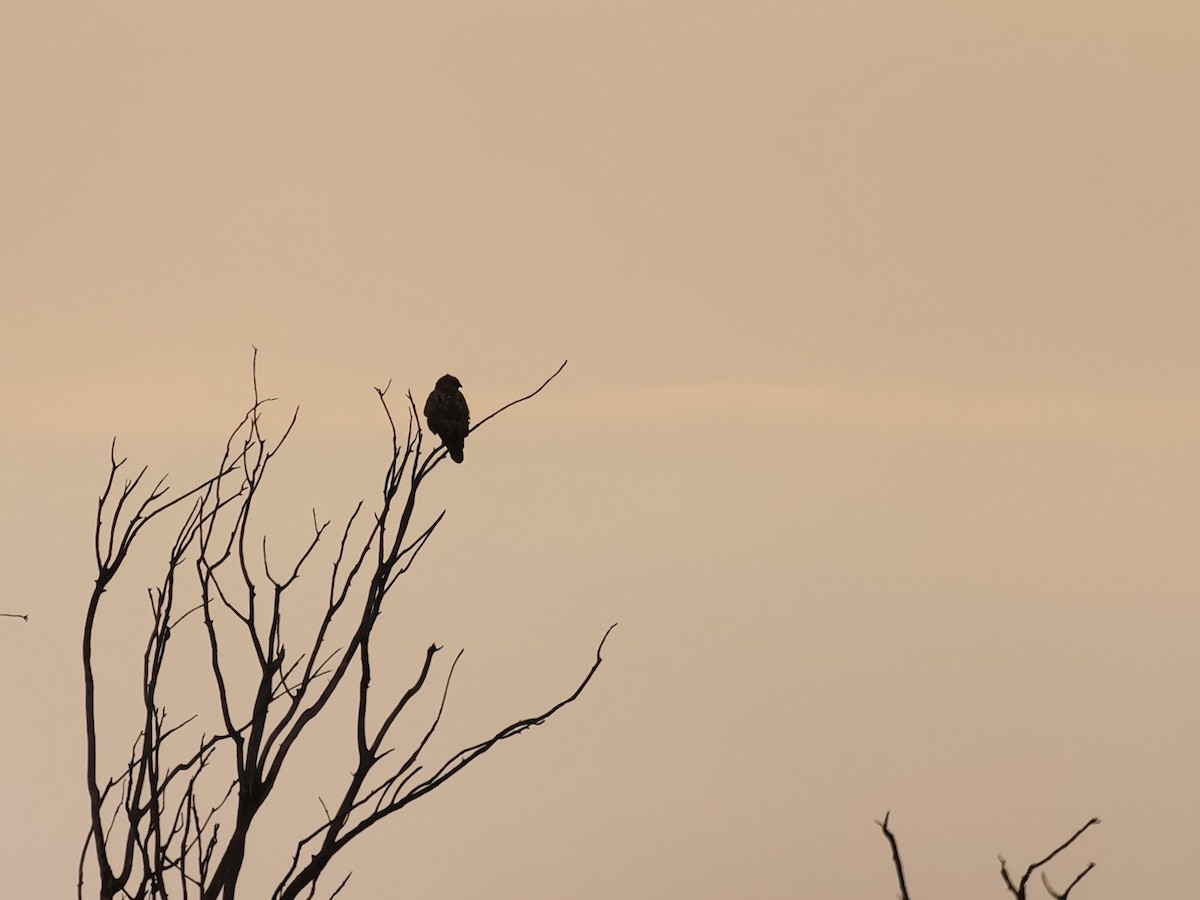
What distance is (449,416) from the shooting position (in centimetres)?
328

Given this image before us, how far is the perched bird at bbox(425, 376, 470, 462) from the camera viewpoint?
3.25 m

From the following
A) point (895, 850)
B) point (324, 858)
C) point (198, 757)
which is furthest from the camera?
point (198, 757)

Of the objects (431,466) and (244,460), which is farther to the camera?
(244,460)

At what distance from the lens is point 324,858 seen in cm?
163

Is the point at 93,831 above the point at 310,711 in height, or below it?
below

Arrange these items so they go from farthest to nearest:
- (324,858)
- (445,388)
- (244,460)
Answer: (445,388), (244,460), (324,858)

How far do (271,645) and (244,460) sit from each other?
1.59 ft

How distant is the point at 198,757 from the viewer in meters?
1.89

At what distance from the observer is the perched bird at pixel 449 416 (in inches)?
128

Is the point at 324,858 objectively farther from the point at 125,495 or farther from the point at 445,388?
the point at 445,388

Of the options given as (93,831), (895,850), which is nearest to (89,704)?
(93,831)

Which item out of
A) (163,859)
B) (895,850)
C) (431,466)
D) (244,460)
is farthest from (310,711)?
(895,850)

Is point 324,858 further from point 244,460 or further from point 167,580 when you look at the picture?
point 244,460

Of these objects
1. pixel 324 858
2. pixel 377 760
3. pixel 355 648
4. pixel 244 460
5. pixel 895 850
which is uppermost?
pixel 244 460
